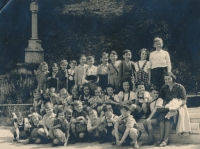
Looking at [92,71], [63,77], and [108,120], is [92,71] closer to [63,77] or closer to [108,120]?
[63,77]

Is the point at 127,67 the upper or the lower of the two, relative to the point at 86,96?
upper

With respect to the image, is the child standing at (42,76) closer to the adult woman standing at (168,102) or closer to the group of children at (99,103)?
the group of children at (99,103)

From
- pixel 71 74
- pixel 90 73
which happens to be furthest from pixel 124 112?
pixel 71 74

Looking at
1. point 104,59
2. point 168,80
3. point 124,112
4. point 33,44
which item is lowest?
point 124,112

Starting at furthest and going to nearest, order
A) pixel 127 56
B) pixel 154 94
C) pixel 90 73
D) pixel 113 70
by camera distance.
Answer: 1. pixel 90 73
2. pixel 113 70
3. pixel 127 56
4. pixel 154 94

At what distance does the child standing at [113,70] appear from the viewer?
5.54 meters

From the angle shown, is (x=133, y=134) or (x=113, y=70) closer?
(x=133, y=134)

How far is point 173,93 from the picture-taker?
4867mm

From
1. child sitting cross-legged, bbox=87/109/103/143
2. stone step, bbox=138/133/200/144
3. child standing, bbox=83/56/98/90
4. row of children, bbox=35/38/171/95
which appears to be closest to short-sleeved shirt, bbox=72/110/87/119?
child sitting cross-legged, bbox=87/109/103/143

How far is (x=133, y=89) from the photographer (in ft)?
17.4

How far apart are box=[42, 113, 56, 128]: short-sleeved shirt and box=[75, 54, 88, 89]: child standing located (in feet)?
2.57

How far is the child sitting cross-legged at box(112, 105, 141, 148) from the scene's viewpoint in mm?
4750

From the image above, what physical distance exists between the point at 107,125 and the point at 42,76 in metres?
1.57

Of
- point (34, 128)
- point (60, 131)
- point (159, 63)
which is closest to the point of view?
point (60, 131)
